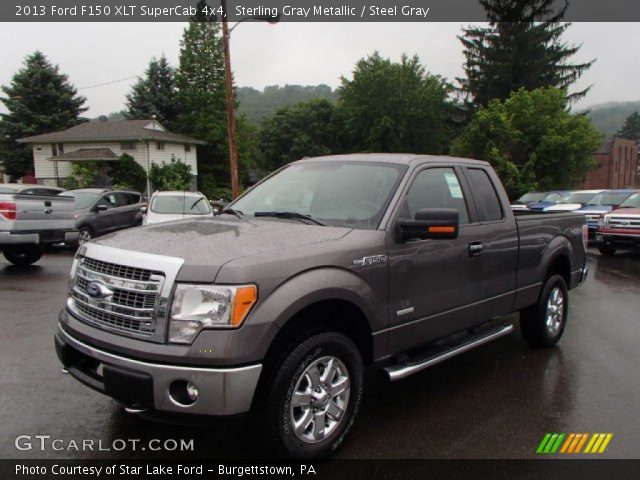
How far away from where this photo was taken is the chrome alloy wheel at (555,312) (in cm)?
553

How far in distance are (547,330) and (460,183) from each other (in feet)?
6.96

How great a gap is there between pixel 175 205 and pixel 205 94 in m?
40.3

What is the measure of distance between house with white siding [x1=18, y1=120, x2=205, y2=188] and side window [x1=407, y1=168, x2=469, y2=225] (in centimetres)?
3554

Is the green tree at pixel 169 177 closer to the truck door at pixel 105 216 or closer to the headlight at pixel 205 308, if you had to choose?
the truck door at pixel 105 216

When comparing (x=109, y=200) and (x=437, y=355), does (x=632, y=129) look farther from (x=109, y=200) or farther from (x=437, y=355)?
(x=437, y=355)

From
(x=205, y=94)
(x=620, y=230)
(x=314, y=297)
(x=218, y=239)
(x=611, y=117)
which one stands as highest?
(x=611, y=117)

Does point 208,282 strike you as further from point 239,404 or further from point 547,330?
point 547,330

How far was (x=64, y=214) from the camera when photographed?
33.8ft

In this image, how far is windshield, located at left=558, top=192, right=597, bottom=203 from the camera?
704 inches

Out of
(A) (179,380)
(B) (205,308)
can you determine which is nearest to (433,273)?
(B) (205,308)

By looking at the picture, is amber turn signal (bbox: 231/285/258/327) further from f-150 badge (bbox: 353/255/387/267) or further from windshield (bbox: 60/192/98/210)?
windshield (bbox: 60/192/98/210)

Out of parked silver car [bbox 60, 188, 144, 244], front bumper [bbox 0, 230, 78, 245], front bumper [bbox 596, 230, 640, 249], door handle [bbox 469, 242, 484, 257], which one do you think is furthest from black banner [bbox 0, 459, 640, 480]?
front bumper [bbox 596, 230, 640, 249]

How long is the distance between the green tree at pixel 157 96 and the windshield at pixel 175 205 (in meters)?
41.6

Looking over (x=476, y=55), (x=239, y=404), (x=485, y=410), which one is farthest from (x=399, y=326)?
(x=476, y=55)
